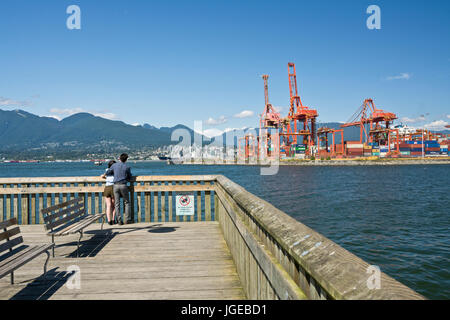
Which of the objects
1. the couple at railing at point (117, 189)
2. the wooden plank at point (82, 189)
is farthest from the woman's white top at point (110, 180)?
the wooden plank at point (82, 189)

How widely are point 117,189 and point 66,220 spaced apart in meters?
1.58

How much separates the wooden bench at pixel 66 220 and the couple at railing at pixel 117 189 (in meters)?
0.79

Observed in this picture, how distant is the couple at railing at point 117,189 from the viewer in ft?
21.2

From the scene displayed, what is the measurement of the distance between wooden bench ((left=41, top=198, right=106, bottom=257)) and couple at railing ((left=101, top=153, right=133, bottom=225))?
2.58ft

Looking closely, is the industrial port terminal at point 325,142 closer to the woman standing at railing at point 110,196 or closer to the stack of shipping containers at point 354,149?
the stack of shipping containers at point 354,149

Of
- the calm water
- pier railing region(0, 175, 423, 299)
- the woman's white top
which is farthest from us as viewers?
the calm water

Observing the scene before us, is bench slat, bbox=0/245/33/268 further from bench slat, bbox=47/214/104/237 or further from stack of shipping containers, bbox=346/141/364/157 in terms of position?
stack of shipping containers, bbox=346/141/364/157

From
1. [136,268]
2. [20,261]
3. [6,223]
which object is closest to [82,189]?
[6,223]

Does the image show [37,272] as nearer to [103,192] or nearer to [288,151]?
[103,192]

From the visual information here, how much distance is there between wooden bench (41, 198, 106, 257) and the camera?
14.5 feet

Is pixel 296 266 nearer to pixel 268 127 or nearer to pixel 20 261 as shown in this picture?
pixel 20 261

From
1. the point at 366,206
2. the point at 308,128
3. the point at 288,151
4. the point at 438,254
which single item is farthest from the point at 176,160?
the point at 438,254

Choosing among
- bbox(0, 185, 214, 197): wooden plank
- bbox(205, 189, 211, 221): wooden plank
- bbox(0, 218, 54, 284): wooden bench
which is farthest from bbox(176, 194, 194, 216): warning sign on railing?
bbox(0, 218, 54, 284): wooden bench
